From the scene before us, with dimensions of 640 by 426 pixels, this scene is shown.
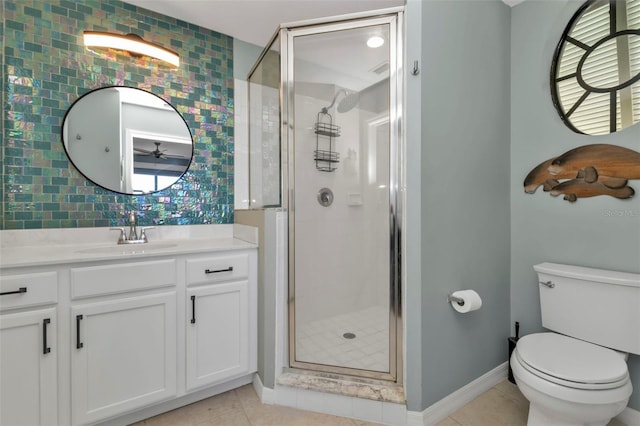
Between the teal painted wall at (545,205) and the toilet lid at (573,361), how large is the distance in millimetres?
395

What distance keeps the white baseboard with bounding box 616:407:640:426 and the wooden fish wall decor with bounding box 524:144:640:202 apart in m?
1.09

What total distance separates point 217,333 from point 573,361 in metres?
1.72

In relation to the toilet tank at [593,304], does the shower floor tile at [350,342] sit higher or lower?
lower

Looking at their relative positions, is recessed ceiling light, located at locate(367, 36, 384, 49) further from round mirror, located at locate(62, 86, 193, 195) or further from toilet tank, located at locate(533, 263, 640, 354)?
toilet tank, located at locate(533, 263, 640, 354)

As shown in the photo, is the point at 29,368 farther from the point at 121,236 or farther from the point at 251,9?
the point at 251,9

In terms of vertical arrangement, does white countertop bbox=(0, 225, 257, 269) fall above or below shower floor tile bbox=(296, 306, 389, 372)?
above

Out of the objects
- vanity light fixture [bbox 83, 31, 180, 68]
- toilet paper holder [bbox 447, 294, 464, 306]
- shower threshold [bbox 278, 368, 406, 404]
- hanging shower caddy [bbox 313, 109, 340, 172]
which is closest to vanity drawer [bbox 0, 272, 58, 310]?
shower threshold [bbox 278, 368, 406, 404]

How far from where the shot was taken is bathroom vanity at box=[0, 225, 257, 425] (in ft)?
3.79

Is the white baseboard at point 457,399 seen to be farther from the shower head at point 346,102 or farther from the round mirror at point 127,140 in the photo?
the round mirror at point 127,140

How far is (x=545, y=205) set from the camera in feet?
5.65

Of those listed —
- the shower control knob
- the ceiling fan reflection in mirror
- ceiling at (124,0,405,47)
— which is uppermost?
ceiling at (124,0,405,47)

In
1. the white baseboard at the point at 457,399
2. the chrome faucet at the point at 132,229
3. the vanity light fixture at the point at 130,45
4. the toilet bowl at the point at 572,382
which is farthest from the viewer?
the chrome faucet at the point at 132,229

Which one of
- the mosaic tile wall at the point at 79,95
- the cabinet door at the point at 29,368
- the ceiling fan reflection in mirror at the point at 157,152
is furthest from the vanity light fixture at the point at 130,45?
the cabinet door at the point at 29,368

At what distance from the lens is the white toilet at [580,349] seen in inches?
43.0
